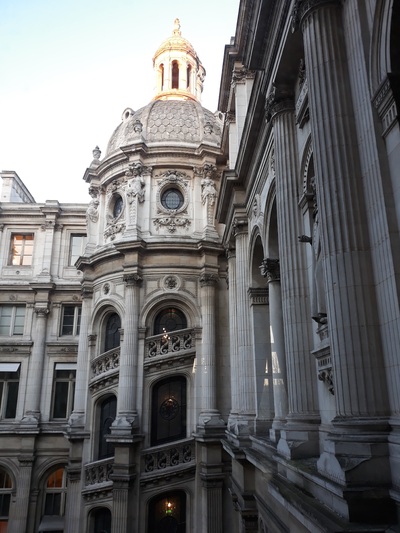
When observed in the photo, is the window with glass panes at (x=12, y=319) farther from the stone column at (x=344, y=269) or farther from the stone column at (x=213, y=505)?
the stone column at (x=344, y=269)

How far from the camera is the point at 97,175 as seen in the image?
28000 millimetres

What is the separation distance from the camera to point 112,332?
25.5 m

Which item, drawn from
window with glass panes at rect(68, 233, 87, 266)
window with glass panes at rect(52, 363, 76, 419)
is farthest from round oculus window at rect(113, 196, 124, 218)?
window with glass panes at rect(52, 363, 76, 419)

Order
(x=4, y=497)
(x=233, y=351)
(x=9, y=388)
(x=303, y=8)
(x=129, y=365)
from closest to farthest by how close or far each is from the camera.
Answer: (x=303, y=8) < (x=233, y=351) < (x=129, y=365) < (x=4, y=497) < (x=9, y=388)

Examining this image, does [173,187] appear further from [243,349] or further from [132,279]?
[243,349]

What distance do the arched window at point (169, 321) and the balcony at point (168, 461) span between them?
17.4 ft

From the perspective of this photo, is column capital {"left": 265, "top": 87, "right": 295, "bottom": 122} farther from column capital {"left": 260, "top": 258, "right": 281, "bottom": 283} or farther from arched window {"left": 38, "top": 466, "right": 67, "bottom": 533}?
arched window {"left": 38, "top": 466, "right": 67, "bottom": 533}

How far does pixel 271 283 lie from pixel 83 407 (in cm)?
1587

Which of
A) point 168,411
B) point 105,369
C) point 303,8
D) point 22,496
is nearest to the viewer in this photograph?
point 303,8

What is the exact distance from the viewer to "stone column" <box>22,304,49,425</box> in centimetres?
2988

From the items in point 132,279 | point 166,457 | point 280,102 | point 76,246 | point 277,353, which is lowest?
point 166,457

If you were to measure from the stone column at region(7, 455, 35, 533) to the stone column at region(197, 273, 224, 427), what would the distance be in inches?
524

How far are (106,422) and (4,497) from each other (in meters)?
10.7

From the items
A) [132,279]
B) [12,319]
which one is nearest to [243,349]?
[132,279]
